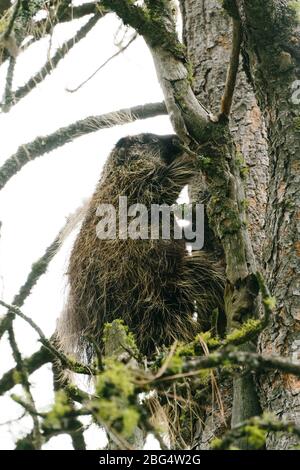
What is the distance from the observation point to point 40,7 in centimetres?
372

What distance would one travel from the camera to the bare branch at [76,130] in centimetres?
424

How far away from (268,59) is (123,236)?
1.39m

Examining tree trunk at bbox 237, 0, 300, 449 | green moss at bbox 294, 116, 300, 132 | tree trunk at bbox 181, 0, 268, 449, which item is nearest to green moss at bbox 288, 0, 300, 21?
tree trunk at bbox 237, 0, 300, 449

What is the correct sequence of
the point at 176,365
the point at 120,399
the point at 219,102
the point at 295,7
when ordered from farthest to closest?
the point at 219,102
the point at 295,7
the point at 176,365
the point at 120,399

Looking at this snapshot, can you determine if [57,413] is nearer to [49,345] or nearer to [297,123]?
[49,345]

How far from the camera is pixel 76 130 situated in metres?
4.42

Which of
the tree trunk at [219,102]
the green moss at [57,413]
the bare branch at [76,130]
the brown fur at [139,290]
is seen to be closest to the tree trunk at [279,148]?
the tree trunk at [219,102]

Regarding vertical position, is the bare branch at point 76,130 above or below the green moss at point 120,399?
above

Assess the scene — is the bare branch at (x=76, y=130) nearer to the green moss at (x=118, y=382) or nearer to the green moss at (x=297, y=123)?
the green moss at (x=297, y=123)

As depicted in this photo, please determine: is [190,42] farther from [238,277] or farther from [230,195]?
[238,277]

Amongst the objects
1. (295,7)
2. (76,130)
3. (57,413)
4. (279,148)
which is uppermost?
(295,7)

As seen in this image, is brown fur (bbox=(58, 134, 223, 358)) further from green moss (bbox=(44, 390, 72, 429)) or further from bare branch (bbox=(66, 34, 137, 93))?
green moss (bbox=(44, 390, 72, 429))

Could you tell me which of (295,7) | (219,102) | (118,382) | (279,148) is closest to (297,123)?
(279,148)

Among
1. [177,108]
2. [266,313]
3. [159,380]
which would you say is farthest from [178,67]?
[159,380]
